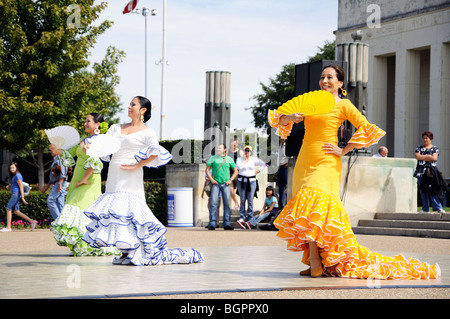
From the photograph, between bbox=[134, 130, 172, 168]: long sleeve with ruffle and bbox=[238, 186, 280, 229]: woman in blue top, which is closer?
bbox=[134, 130, 172, 168]: long sleeve with ruffle

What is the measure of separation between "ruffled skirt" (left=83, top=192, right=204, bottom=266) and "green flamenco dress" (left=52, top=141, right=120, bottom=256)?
1.71 meters

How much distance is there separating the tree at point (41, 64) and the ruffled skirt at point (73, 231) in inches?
713

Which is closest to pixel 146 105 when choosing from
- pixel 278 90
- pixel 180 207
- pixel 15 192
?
pixel 15 192

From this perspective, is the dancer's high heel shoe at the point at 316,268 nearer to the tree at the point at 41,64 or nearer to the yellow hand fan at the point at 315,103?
the yellow hand fan at the point at 315,103

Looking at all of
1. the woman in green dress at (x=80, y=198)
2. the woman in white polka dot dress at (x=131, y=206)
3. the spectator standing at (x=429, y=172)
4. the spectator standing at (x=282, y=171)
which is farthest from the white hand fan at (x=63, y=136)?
the spectator standing at (x=429, y=172)

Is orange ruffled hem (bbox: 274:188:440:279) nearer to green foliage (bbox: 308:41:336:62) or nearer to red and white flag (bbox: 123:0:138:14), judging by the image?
red and white flag (bbox: 123:0:138:14)

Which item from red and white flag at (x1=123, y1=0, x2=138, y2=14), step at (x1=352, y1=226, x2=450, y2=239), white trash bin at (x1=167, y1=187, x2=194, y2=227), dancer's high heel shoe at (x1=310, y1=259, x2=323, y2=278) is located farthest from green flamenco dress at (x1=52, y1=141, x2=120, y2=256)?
red and white flag at (x1=123, y1=0, x2=138, y2=14)

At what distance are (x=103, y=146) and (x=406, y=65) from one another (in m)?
32.2

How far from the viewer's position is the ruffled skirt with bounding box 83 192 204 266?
30.3 feet

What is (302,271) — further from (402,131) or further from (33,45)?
(402,131)

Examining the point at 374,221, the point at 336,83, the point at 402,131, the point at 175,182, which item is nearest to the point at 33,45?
the point at 175,182

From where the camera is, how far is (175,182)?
78.7 ft

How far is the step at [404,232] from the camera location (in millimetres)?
16256

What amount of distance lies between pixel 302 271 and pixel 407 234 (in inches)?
357
